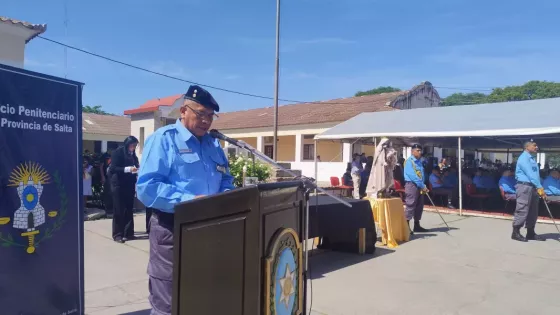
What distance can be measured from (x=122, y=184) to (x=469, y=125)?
957 centimetres

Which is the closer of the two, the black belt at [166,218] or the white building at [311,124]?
the black belt at [166,218]

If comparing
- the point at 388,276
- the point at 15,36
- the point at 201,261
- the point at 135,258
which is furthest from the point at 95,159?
the point at 201,261

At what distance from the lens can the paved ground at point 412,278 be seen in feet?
A: 14.3

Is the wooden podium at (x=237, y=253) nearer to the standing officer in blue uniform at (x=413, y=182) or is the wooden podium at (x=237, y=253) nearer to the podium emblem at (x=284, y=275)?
the podium emblem at (x=284, y=275)

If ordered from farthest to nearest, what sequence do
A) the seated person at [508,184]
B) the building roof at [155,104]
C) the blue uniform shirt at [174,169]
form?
1. the building roof at [155,104]
2. the seated person at [508,184]
3. the blue uniform shirt at [174,169]

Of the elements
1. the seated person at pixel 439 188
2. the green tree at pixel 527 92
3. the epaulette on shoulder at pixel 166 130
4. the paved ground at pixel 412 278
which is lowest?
the paved ground at pixel 412 278

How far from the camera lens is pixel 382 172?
24.0 feet

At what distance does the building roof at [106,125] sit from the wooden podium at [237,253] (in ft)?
97.1

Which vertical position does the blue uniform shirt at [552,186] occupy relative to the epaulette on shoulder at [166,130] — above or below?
below

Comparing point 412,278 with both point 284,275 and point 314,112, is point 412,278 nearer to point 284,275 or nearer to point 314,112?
point 284,275

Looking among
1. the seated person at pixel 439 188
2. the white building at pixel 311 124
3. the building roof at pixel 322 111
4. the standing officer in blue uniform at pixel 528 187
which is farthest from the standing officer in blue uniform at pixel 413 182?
the building roof at pixel 322 111

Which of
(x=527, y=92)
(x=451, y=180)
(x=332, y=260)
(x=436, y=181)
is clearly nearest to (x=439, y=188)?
(x=436, y=181)

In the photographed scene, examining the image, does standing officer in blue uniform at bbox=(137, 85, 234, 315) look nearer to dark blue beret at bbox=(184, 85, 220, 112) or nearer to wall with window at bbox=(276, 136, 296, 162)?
dark blue beret at bbox=(184, 85, 220, 112)

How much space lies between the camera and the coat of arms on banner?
105 inches
